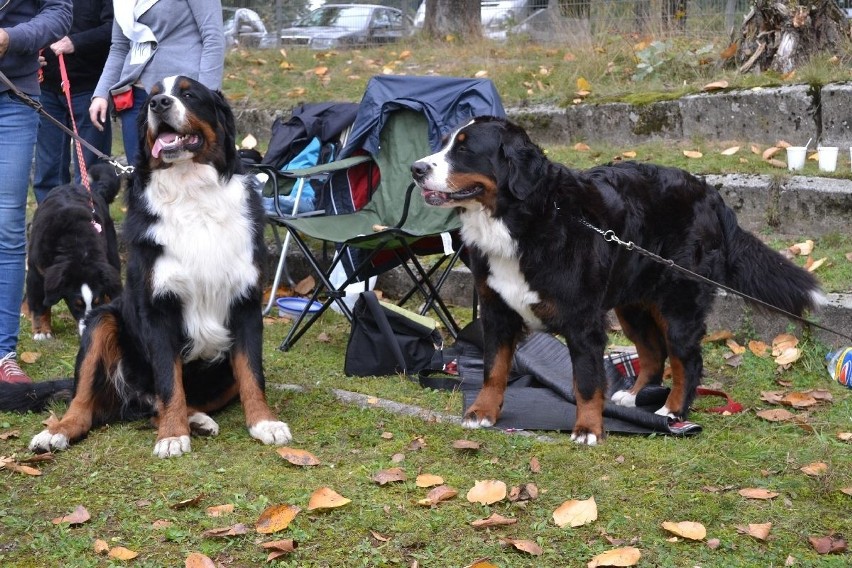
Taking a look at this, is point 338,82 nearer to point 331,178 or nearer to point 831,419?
point 331,178

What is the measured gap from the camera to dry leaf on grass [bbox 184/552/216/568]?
2748mm

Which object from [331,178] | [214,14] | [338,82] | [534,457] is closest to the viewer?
[534,457]

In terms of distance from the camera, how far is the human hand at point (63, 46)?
238 inches

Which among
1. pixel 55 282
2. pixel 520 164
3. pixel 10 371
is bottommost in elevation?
pixel 10 371

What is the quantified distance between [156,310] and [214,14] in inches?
87.4

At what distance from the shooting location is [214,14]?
5340 millimetres

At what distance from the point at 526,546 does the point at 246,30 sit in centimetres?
1116

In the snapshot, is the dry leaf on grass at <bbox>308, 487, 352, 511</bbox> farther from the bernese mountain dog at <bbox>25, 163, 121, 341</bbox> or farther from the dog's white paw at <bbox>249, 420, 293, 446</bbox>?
the bernese mountain dog at <bbox>25, 163, 121, 341</bbox>

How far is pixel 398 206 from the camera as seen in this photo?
574 centimetres

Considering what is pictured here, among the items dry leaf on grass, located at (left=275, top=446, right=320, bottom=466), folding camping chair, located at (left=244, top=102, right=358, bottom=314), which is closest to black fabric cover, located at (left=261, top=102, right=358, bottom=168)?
folding camping chair, located at (left=244, top=102, right=358, bottom=314)

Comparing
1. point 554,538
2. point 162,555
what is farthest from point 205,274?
point 554,538

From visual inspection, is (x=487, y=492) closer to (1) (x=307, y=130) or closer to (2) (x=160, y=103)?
(2) (x=160, y=103)

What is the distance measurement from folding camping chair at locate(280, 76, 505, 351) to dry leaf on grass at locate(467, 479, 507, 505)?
2.03m

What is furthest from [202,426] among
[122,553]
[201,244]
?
[122,553]
